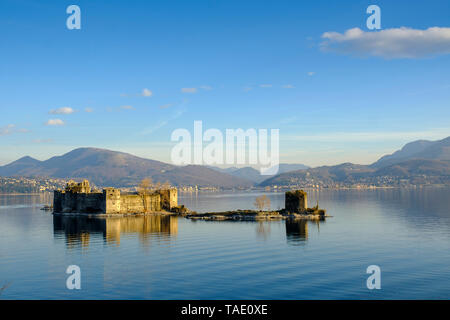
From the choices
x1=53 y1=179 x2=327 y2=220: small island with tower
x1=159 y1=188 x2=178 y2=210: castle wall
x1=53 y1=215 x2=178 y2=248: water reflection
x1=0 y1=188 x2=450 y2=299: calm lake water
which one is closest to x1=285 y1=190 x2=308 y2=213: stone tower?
x1=53 y1=179 x2=327 y2=220: small island with tower

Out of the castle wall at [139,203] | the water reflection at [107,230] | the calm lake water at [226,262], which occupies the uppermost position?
the castle wall at [139,203]

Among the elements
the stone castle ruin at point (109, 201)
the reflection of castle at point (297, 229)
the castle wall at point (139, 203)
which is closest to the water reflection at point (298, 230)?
the reflection of castle at point (297, 229)

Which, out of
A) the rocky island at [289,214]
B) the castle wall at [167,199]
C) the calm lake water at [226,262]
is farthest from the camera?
the castle wall at [167,199]

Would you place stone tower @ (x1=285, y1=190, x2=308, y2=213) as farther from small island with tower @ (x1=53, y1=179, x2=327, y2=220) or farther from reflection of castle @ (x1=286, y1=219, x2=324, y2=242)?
reflection of castle @ (x1=286, y1=219, x2=324, y2=242)

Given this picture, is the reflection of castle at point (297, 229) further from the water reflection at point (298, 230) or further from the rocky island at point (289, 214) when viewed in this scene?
the rocky island at point (289, 214)

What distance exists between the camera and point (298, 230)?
78625mm

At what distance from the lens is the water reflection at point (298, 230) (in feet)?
212

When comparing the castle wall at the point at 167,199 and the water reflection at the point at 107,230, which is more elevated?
the castle wall at the point at 167,199

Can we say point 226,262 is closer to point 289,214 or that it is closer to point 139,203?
point 289,214

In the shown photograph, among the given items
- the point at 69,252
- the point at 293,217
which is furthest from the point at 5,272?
the point at 293,217

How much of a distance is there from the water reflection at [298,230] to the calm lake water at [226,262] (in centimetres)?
31

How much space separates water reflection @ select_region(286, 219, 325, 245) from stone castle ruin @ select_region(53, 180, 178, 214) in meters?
40.3
